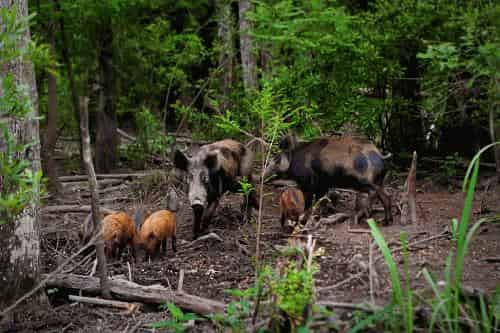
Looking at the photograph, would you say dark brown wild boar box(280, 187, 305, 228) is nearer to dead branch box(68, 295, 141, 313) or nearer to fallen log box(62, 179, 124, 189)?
dead branch box(68, 295, 141, 313)

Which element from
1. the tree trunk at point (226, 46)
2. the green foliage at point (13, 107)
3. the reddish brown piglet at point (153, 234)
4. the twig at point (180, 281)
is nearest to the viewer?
the green foliage at point (13, 107)

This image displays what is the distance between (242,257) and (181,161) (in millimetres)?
1796

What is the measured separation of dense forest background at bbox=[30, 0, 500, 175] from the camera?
921 cm

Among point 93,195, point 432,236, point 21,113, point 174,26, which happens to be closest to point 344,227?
point 432,236

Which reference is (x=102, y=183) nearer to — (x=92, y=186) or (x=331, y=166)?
(x=331, y=166)

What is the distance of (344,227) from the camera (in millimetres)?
8086

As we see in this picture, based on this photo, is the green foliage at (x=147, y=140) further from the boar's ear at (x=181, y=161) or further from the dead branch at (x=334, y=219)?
the dead branch at (x=334, y=219)

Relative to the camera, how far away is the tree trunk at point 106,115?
1286 centimetres

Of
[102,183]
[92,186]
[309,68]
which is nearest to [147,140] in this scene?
[102,183]

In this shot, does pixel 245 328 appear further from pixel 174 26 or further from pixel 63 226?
pixel 174 26

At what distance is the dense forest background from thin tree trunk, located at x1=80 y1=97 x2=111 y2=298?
227cm

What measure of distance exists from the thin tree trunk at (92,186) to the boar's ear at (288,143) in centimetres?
359

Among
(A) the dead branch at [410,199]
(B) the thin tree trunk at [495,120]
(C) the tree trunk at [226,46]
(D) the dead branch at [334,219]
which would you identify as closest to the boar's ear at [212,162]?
(D) the dead branch at [334,219]

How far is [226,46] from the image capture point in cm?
1298
